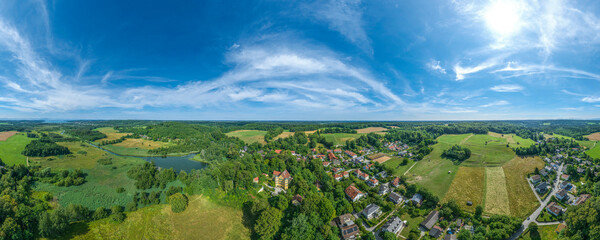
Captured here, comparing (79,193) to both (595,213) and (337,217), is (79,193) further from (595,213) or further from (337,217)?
(595,213)

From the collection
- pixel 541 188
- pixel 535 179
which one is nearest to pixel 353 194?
pixel 541 188

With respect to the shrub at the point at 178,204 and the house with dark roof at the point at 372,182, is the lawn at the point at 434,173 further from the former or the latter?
the shrub at the point at 178,204

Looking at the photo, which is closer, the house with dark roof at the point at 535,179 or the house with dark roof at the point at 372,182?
the house with dark roof at the point at 535,179

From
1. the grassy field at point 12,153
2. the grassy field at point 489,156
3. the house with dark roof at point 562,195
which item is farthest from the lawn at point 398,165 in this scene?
the grassy field at point 12,153

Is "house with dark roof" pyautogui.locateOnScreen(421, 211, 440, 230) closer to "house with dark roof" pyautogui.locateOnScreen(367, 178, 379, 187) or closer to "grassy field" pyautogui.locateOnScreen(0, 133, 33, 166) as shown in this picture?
"house with dark roof" pyautogui.locateOnScreen(367, 178, 379, 187)

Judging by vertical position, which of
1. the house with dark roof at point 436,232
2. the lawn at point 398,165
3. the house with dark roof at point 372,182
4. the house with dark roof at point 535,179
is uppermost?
the house with dark roof at point 535,179

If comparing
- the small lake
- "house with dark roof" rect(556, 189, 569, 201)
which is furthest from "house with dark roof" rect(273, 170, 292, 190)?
"house with dark roof" rect(556, 189, 569, 201)

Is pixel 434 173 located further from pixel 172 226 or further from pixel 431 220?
pixel 172 226
